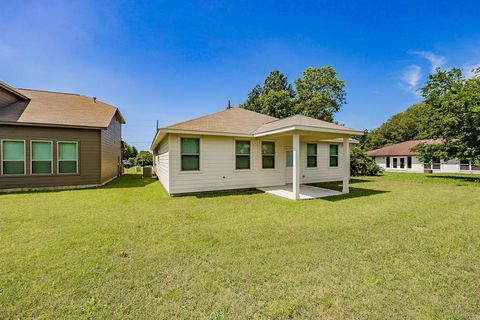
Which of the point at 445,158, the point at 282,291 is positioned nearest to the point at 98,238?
the point at 282,291

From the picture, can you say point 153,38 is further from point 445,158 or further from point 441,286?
point 445,158

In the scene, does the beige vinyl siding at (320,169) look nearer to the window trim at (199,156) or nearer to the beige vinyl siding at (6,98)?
the window trim at (199,156)

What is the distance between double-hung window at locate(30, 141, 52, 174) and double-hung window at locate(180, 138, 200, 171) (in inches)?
272

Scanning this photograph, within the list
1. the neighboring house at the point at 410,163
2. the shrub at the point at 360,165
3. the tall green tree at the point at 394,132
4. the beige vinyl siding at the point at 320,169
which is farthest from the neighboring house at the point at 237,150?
the tall green tree at the point at 394,132

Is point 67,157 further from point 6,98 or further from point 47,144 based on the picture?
point 6,98

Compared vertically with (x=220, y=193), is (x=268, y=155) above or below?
above

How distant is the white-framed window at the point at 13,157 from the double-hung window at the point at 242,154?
385 inches

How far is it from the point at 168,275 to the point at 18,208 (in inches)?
264

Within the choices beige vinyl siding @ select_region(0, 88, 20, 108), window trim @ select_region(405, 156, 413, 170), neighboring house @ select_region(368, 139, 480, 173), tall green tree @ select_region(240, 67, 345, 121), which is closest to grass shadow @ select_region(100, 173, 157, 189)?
beige vinyl siding @ select_region(0, 88, 20, 108)

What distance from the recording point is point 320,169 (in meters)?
12.2

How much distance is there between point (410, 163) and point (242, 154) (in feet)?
94.4

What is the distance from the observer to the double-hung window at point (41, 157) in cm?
943

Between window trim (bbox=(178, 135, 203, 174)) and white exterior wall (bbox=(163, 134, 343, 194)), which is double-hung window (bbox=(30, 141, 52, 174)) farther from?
window trim (bbox=(178, 135, 203, 174))

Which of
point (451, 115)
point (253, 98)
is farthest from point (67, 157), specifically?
point (253, 98)
